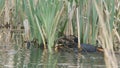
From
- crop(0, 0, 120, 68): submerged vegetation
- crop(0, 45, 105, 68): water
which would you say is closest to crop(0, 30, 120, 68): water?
crop(0, 45, 105, 68): water

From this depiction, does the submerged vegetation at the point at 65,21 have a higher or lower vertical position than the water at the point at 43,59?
higher

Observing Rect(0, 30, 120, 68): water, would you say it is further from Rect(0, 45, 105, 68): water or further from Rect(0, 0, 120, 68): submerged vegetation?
Rect(0, 0, 120, 68): submerged vegetation

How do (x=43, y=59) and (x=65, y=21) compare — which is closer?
(x=43, y=59)

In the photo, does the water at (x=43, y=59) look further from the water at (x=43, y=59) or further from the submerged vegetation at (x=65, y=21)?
the submerged vegetation at (x=65, y=21)

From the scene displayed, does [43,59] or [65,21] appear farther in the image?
[65,21]

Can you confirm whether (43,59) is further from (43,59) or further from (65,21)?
(65,21)

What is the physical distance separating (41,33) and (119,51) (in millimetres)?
1337

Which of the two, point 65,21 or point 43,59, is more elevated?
point 65,21

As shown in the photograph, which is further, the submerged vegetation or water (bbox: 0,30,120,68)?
the submerged vegetation

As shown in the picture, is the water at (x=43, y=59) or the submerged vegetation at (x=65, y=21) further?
the submerged vegetation at (x=65, y=21)

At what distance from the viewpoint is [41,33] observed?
23.1 feet

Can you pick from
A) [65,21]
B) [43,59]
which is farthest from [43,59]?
[65,21]

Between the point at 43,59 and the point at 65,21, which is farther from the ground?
the point at 65,21

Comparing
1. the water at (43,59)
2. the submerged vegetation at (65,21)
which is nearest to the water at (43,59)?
the water at (43,59)
